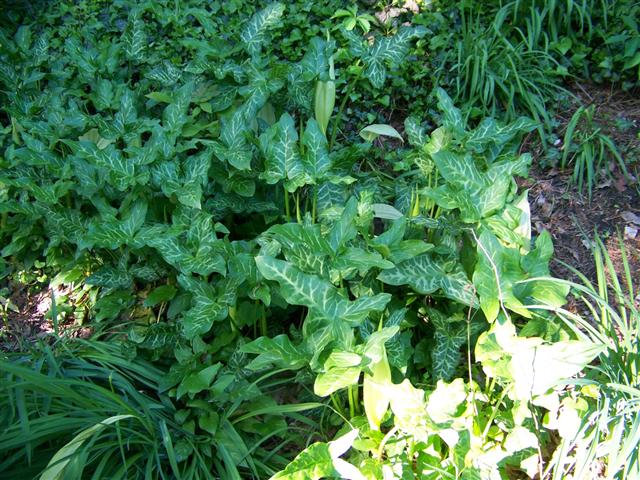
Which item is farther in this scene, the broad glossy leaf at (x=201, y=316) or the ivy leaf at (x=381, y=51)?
the ivy leaf at (x=381, y=51)

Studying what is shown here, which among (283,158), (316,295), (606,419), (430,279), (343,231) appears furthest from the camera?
(283,158)

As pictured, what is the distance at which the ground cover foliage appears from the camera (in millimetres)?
1892

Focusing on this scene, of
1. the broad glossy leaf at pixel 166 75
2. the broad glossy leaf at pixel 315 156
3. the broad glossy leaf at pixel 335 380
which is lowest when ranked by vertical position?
the broad glossy leaf at pixel 335 380

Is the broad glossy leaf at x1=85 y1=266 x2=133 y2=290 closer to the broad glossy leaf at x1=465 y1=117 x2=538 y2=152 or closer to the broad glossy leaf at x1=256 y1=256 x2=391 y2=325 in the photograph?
the broad glossy leaf at x1=256 y1=256 x2=391 y2=325

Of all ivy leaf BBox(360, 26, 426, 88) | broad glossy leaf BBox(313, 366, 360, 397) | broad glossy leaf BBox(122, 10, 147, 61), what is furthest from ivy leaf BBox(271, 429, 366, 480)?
broad glossy leaf BBox(122, 10, 147, 61)

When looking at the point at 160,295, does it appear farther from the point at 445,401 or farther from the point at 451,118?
the point at 451,118

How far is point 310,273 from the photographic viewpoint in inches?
80.7

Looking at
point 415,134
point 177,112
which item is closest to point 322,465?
point 415,134

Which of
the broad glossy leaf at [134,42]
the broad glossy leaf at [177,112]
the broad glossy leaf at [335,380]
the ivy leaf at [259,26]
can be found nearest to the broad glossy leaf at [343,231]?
the broad glossy leaf at [335,380]

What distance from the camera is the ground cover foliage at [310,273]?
6.21ft

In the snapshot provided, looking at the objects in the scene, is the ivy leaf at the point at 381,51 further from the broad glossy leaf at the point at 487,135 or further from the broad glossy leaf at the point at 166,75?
the broad glossy leaf at the point at 166,75

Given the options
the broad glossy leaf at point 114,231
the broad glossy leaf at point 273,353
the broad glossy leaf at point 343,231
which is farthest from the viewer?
the broad glossy leaf at point 114,231

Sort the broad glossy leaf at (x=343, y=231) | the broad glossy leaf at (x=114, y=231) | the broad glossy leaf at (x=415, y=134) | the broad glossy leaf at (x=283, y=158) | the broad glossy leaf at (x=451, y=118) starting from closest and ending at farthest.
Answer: the broad glossy leaf at (x=343, y=231) → the broad glossy leaf at (x=114, y=231) → the broad glossy leaf at (x=283, y=158) → the broad glossy leaf at (x=451, y=118) → the broad glossy leaf at (x=415, y=134)

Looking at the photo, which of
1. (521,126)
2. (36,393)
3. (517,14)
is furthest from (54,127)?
(517,14)
